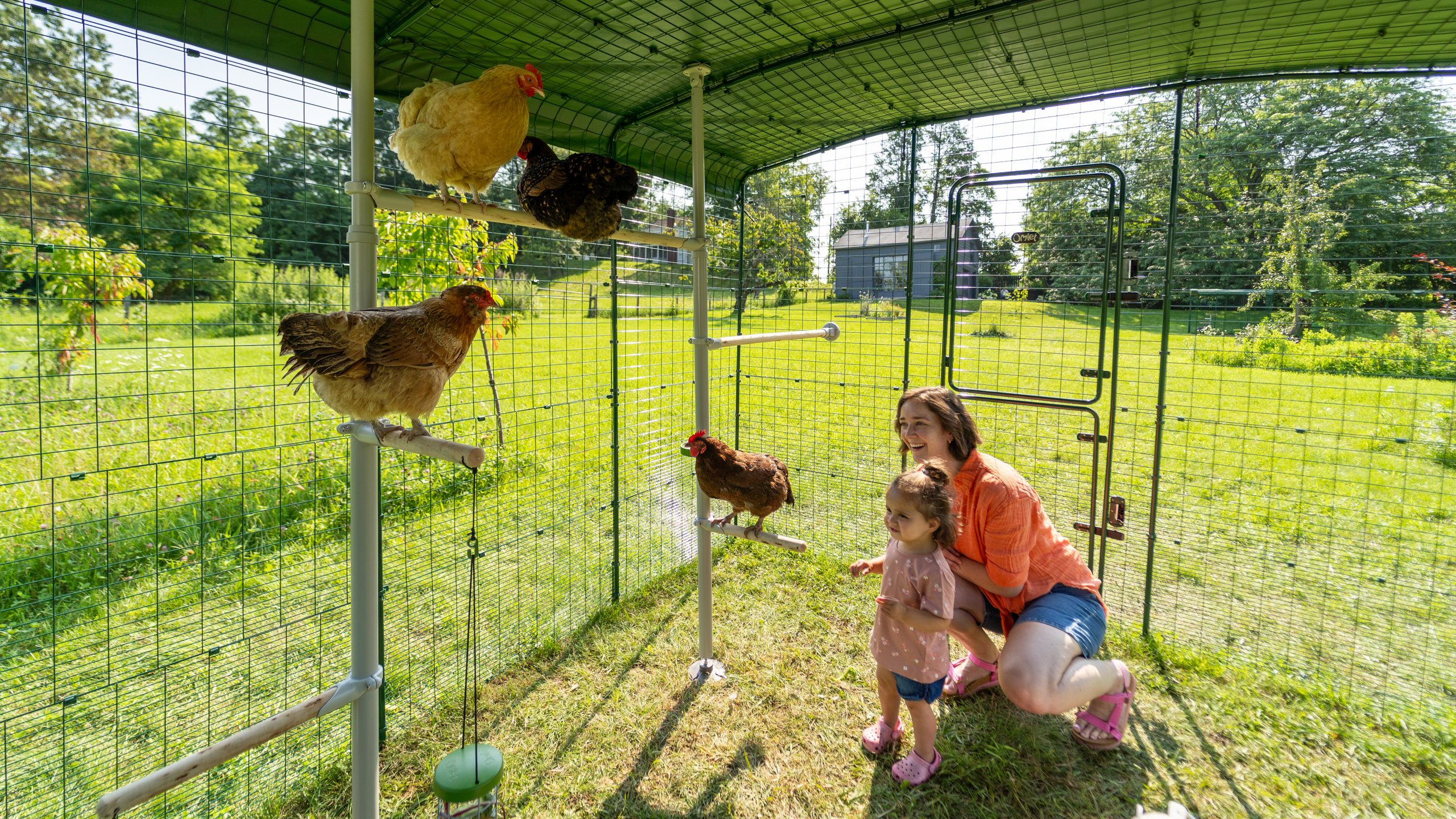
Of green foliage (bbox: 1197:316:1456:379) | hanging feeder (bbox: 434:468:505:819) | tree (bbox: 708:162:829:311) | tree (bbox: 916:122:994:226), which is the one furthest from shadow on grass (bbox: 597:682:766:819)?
green foliage (bbox: 1197:316:1456:379)

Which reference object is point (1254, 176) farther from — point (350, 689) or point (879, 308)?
point (350, 689)

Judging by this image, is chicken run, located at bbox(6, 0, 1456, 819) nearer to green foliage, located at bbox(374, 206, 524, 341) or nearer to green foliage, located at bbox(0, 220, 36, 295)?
green foliage, located at bbox(374, 206, 524, 341)

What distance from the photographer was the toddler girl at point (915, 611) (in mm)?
2275

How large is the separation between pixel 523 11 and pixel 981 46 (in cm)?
215

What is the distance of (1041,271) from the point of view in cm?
371

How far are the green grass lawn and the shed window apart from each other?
28 centimetres

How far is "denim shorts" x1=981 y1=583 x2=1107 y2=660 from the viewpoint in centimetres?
251

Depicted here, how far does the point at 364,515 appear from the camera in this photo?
1689 millimetres

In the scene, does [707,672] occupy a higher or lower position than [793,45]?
lower

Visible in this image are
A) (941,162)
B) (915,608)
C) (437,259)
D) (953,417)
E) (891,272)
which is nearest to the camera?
(915,608)

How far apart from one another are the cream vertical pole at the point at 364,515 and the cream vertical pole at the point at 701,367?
4.98 ft

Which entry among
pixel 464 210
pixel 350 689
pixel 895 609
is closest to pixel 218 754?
pixel 350 689

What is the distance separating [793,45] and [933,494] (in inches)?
90.2

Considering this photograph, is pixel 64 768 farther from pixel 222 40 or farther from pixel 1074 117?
pixel 1074 117
